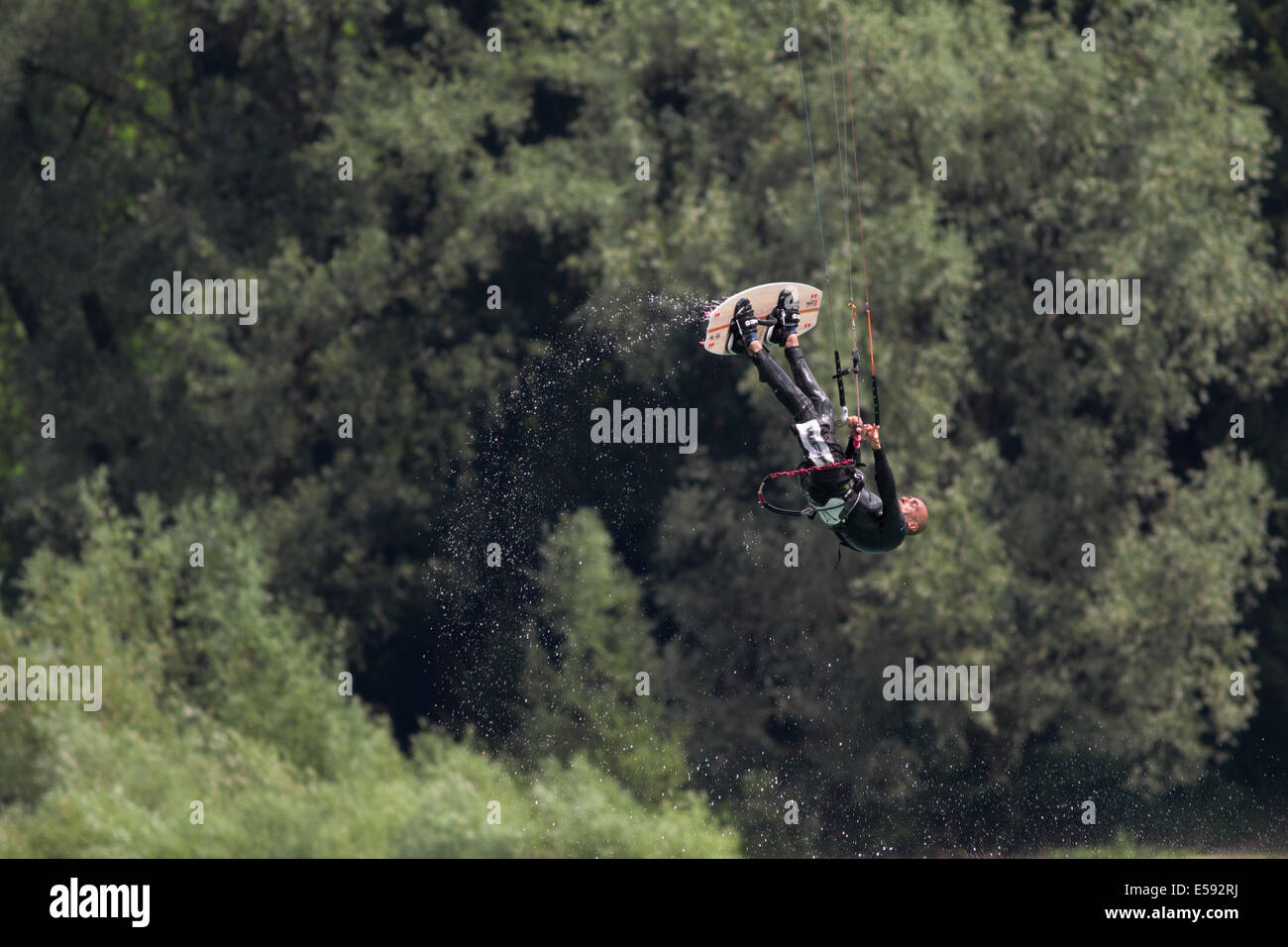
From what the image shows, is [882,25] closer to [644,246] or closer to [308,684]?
[644,246]

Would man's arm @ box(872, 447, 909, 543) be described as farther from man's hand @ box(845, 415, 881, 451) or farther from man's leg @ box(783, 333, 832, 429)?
man's leg @ box(783, 333, 832, 429)

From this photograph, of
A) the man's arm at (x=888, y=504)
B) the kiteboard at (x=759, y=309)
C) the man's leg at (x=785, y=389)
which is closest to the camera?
the man's arm at (x=888, y=504)

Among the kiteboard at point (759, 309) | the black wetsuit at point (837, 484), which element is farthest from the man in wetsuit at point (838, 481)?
the kiteboard at point (759, 309)

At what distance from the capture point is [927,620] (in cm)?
2334

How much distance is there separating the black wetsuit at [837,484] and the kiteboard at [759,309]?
0.81m

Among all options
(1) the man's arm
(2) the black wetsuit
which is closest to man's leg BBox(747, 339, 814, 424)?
(2) the black wetsuit

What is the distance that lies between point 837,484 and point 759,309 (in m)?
1.84

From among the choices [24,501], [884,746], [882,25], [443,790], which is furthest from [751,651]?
[24,501]

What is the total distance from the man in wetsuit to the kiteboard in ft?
1.55

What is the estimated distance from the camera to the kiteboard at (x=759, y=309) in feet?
44.0

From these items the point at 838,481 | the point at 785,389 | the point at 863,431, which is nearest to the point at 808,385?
the point at 785,389

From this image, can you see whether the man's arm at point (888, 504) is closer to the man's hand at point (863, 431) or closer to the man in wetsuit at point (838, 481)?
the man in wetsuit at point (838, 481)

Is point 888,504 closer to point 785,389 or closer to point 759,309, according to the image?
point 785,389

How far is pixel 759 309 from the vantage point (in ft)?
44.5
